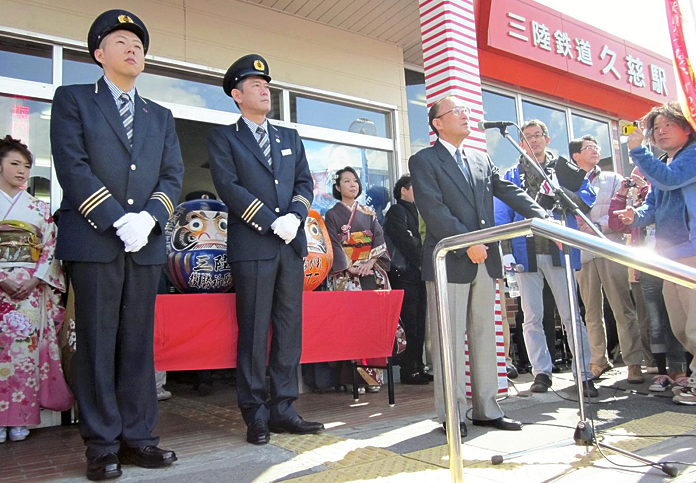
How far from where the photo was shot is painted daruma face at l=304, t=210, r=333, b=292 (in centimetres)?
381

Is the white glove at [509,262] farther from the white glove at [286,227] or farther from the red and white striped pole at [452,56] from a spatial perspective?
the white glove at [286,227]

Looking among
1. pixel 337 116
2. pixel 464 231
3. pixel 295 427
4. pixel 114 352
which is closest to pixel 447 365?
pixel 464 231

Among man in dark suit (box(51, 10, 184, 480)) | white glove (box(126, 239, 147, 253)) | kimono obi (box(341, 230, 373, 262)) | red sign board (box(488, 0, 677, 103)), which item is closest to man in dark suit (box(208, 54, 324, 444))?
man in dark suit (box(51, 10, 184, 480))

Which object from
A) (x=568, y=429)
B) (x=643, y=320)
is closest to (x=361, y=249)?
(x=568, y=429)

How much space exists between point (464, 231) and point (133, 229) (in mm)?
1711

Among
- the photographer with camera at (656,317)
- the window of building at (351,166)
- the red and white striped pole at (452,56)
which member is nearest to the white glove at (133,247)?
the red and white striped pole at (452,56)

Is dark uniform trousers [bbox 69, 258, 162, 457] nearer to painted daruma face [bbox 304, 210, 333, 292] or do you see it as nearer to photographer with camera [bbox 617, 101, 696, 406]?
painted daruma face [bbox 304, 210, 333, 292]

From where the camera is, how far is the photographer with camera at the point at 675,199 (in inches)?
146

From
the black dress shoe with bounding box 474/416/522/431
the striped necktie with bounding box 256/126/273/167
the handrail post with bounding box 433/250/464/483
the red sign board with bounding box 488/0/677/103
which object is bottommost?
the black dress shoe with bounding box 474/416/522/431

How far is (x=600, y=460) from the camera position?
99.6 inches

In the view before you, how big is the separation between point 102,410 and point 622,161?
30.3 ft

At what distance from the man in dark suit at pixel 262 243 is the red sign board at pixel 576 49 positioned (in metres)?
4.00

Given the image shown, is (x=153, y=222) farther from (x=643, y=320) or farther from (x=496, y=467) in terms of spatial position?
(x=643, y=320)

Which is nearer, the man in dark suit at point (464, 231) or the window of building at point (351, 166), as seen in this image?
the man in dark suit at point (464, 231)
